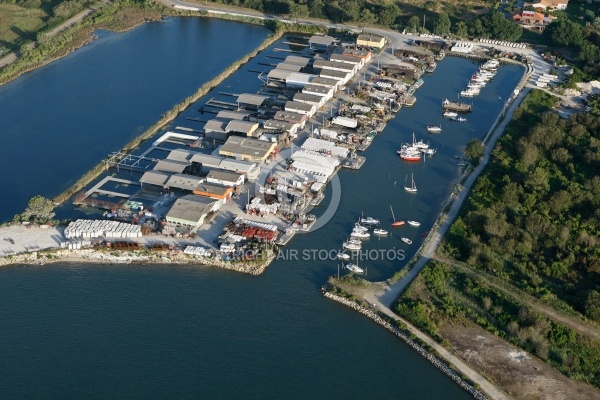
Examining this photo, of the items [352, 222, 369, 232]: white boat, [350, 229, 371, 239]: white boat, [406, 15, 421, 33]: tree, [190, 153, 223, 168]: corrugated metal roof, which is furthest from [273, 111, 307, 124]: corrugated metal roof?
[406, 15, 421, 33]: tree

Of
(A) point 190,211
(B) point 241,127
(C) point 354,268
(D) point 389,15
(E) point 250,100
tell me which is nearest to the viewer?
(C) point 354,268

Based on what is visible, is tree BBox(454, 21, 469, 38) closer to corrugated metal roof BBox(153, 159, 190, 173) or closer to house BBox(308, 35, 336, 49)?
house BBox(308, 35, 336, 49)

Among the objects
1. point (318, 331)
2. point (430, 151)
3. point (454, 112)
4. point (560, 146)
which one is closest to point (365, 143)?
point (430, 151)

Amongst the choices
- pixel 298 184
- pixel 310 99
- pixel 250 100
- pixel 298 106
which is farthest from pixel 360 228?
pixel 250 100

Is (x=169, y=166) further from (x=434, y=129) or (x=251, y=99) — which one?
(x=434, y=129)

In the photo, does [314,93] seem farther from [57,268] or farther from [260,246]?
[57,268]

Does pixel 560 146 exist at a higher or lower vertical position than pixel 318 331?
higher

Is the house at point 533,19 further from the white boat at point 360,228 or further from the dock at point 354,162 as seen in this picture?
the white boat at point 360,228
